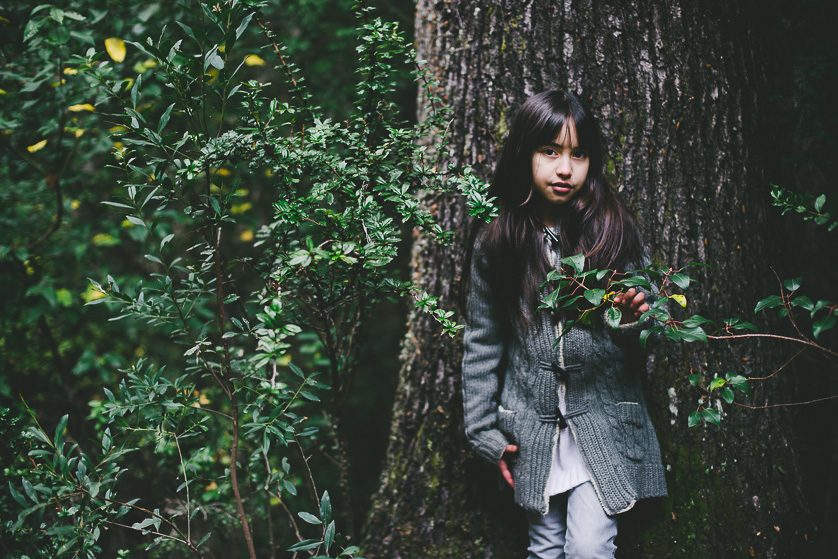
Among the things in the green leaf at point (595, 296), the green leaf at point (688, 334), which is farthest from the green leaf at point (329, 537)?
the green leaf at point (688, 334)

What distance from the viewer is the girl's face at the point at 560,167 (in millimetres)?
1789

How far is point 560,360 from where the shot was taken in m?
1.82

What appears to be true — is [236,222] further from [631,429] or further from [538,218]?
[631,429]

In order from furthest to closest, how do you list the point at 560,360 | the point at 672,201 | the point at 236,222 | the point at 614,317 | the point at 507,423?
the point at 672,201, the point at 507,423, the point at 560,360, the point at 236,222, the point at 614,317

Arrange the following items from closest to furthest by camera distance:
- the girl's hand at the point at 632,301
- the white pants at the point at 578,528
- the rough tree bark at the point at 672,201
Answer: the girl's hand at the point at 632,301 → the white pants at the point at 578,528 → the rough tree bark at the point at 672,201

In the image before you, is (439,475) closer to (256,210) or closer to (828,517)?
(828,517)

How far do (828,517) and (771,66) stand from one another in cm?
254

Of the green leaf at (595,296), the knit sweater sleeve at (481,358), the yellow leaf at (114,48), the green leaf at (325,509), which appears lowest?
the green leaf at (325,509)

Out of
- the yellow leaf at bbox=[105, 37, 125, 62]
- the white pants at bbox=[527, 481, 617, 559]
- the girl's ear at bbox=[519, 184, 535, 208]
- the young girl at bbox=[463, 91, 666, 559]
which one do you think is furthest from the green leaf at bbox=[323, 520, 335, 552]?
the yellow leaf at bbox=[105, 37, 125, 62]

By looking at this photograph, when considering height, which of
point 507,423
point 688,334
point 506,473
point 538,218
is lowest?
point 506,473

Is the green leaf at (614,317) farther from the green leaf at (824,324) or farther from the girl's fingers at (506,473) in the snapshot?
the girl's fingers at (506,473)

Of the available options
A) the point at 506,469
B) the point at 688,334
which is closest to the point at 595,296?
the point at 688,334

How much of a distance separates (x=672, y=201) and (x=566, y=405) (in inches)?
39.3

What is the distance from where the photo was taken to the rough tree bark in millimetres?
2049
